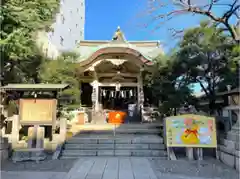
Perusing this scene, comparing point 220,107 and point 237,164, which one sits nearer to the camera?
point 237,164

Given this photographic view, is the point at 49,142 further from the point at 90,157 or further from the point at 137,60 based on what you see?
the point at 137,60

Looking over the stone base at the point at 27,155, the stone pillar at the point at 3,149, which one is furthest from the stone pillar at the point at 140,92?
the stone pillar at the point at 3,149

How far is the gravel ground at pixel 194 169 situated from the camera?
13.9 feet

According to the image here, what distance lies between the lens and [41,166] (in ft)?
15.7

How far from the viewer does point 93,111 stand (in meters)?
10.5

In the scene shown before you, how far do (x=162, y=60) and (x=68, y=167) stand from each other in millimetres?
5362

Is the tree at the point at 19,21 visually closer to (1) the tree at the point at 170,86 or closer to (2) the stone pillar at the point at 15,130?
(2) the stone pillar at the point at 15,130

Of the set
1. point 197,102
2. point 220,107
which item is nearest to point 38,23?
point 197,102

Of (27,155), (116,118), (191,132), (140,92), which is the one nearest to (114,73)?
(140,92)

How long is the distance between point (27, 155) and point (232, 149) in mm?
5349

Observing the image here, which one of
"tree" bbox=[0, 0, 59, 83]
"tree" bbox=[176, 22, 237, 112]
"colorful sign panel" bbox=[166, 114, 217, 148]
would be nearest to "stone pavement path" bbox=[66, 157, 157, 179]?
"colorful sign panel" bbox=[166, 114, 217, 148]

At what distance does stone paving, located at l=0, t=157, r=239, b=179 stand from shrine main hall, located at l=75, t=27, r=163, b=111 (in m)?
5.62

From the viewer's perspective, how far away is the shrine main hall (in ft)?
32.8

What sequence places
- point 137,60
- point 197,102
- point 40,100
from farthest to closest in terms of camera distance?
point 137,60 < point 197,102 < point 40,100
